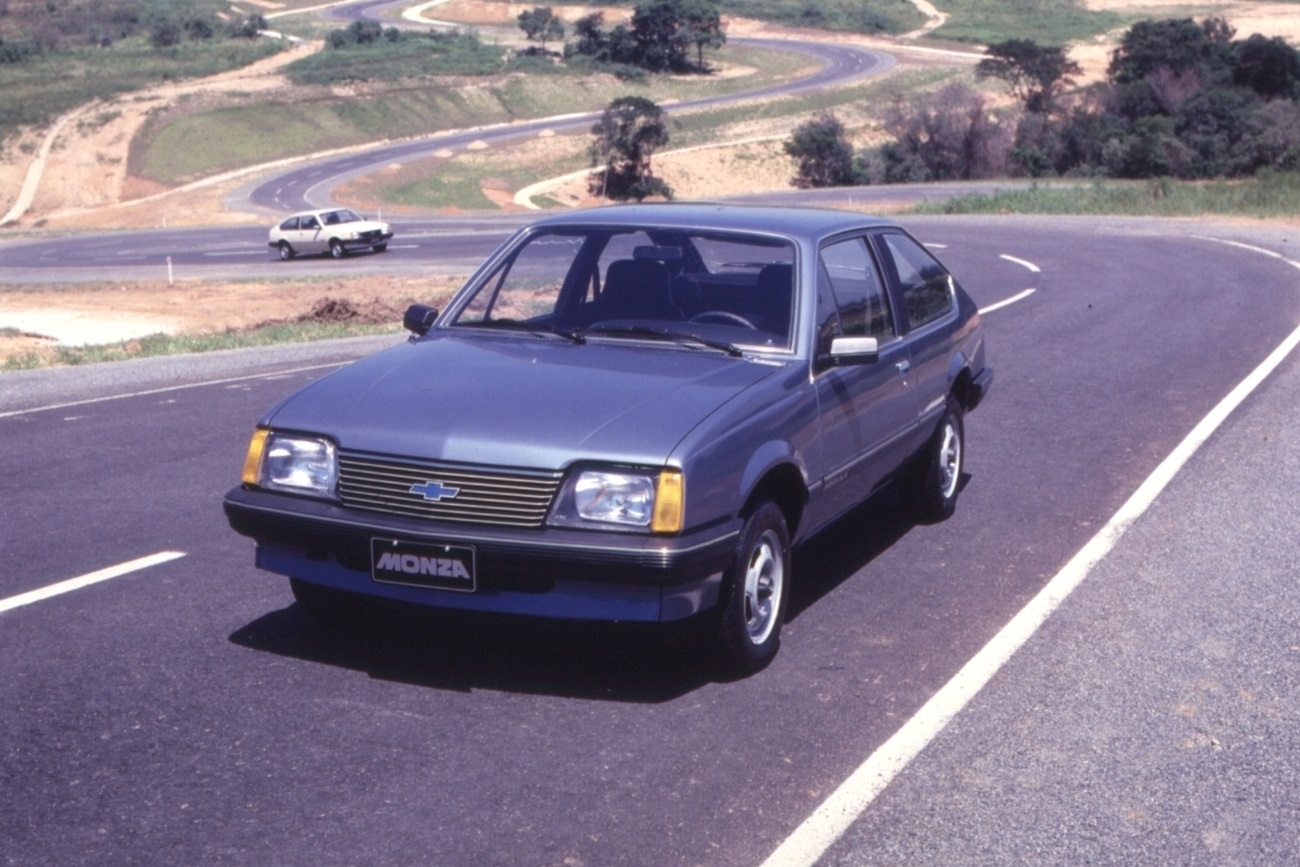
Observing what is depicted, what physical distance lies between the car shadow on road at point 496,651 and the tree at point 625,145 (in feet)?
198

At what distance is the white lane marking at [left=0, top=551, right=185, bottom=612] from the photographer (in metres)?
6.23

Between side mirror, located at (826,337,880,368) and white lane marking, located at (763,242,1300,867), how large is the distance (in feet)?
4.12

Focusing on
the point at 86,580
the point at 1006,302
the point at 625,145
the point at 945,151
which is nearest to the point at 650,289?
the point at 86,580

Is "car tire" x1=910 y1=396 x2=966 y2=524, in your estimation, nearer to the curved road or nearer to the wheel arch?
the curved road

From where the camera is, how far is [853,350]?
591cm

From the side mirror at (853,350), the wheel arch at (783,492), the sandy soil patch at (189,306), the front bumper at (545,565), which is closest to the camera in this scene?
the front bumper at (545,565)

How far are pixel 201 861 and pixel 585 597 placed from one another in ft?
4.96

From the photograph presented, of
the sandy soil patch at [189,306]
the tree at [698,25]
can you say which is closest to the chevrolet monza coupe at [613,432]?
the sandy soil patch at [189,306]

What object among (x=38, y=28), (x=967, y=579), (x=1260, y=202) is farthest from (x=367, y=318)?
(x=38, y=28)

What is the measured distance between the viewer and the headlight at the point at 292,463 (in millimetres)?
5215

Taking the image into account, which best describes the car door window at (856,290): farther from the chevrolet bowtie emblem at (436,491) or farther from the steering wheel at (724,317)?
the chevrolet bowtie emblem at (436,491)

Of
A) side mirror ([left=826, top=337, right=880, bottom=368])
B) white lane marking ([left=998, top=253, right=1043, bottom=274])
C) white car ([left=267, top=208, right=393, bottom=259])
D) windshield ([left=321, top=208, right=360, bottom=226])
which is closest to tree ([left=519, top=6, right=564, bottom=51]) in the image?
windshield ([left=321, top=208, right=360, bottom=226])

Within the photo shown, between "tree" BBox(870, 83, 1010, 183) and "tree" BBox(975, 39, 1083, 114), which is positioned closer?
"tree" BBox(870, 83, 1010, 183)

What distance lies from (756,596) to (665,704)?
58 cm
